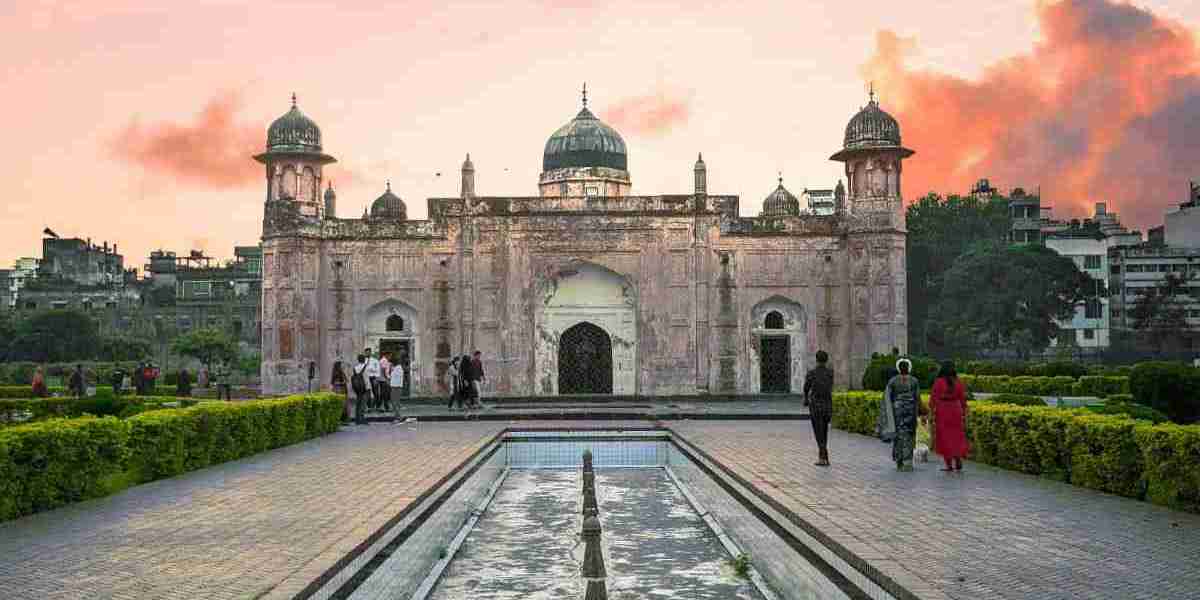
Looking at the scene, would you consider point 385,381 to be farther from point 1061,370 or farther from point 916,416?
point 1061,370

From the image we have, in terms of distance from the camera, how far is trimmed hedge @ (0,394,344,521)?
1047 centimetres

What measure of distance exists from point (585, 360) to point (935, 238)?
2860cm

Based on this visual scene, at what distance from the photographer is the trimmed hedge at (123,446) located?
34.3 ft

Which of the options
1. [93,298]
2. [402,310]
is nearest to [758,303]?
[402,310]

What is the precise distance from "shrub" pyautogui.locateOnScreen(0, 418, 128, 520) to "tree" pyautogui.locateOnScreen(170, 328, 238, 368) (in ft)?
147

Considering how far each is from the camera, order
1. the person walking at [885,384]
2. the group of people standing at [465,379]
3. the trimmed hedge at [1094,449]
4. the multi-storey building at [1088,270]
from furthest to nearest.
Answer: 1. the multi-storey building at [1088,270]
2. the group of people standing at [465,379]
3. the person walking at [885,384]
4. the trimmed hedge at [1094,449]

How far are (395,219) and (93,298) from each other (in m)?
53.1

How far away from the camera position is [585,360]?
3338cm

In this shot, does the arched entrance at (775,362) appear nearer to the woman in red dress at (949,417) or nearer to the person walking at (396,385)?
the person walking at (396,385)

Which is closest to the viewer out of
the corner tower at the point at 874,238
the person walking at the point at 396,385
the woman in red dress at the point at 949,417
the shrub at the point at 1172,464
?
the shrub at the point at 1172,464

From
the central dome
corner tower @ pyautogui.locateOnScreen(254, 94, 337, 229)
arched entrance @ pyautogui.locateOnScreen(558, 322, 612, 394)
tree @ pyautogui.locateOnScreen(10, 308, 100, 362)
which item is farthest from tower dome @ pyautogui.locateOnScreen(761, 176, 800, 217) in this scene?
tree @ pyautogui.locateOnScreen(10, 308, 100, 362)

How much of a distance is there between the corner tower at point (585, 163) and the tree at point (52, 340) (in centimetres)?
3307

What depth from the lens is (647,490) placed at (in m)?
14.4

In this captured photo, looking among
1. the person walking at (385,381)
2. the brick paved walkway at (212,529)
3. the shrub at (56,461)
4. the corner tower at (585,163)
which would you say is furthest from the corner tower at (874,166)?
the shrub at (56,461)
